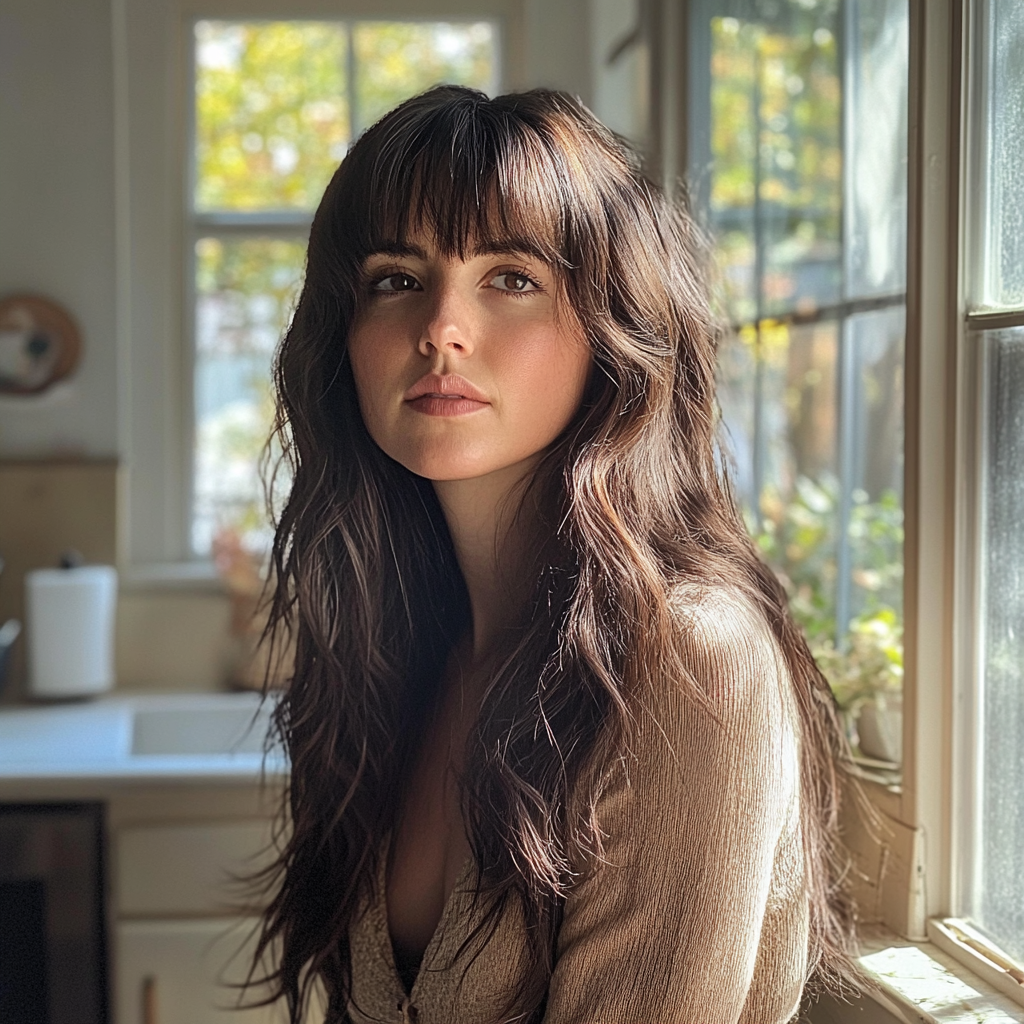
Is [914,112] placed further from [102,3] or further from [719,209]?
[102,3]

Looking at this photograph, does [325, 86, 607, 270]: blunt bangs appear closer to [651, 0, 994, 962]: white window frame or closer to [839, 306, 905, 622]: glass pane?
[651, 0, 994, 962]: white window frame

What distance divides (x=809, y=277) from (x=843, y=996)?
93 centimetres

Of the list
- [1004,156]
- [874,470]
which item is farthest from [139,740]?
[1004,156]

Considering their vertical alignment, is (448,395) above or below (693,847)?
above

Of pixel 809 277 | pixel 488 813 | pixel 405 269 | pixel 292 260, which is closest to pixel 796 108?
pixel 809 277

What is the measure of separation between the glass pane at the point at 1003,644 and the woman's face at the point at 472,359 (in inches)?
14.3

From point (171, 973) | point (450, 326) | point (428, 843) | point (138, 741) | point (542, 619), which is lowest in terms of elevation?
point (171, 973)

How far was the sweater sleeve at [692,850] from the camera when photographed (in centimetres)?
90

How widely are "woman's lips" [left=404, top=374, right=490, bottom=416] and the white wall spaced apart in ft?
5.53

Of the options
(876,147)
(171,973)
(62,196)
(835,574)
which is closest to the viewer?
(876,147)

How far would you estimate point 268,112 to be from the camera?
8.55 ft

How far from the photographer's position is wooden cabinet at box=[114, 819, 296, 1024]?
1892 mm

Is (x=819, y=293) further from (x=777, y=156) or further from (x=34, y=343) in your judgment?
(x=34, y=343)

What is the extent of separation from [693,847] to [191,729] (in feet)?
5.31
